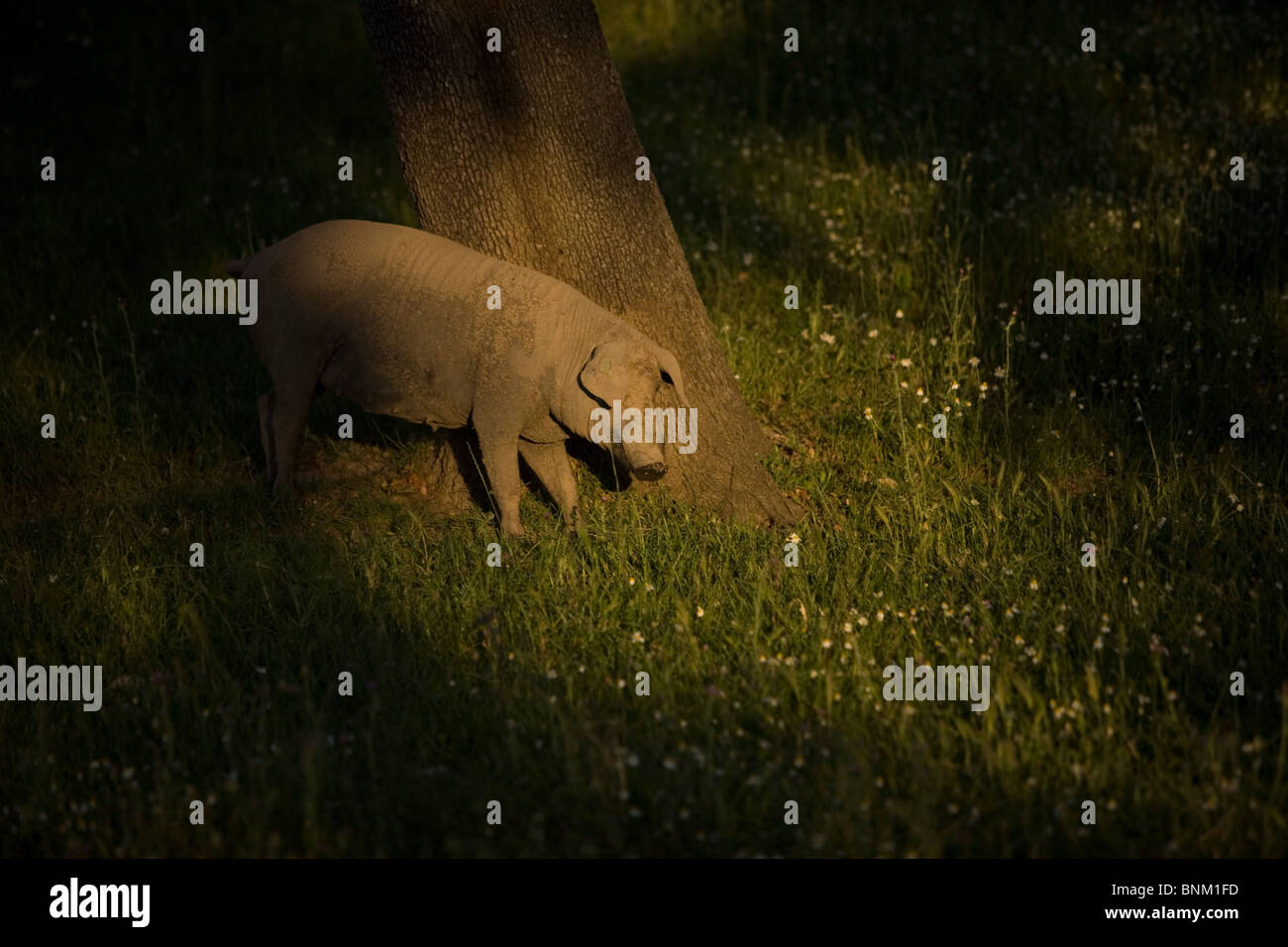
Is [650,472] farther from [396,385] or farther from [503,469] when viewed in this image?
[396,385]

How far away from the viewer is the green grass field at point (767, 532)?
390cm

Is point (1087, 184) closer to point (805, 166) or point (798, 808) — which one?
point (805, 166)

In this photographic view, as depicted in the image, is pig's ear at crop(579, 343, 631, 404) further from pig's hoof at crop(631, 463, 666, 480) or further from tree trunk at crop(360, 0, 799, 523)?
tree trunk at crop(360, 0, 799, 523)

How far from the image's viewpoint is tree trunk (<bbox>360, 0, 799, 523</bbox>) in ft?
17.9

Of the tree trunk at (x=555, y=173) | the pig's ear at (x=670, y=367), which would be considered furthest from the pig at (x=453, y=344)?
the tree trunk at (x=555, y=173)

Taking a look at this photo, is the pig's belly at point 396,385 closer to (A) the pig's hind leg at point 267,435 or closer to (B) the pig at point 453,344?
(B) the pig at point 453,344

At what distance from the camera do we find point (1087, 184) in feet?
26.2


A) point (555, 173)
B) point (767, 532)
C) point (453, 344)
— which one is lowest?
point (767, 532)

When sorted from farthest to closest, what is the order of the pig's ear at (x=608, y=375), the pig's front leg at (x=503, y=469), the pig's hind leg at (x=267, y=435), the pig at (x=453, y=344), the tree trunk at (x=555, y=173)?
the pig's hind leg at (x=267, y=435) → the tree trunk at (x=555, y=173) → the pig's front leg at (x=503, y=469) → the pig at (x=453, y=344) → the pig's ear at (x=608, y=375)

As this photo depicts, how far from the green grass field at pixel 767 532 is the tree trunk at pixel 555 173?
417 mm

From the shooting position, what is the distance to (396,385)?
17.6 ft

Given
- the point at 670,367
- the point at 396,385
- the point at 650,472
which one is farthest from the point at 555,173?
the point at 650,472

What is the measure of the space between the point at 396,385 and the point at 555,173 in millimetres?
1188
